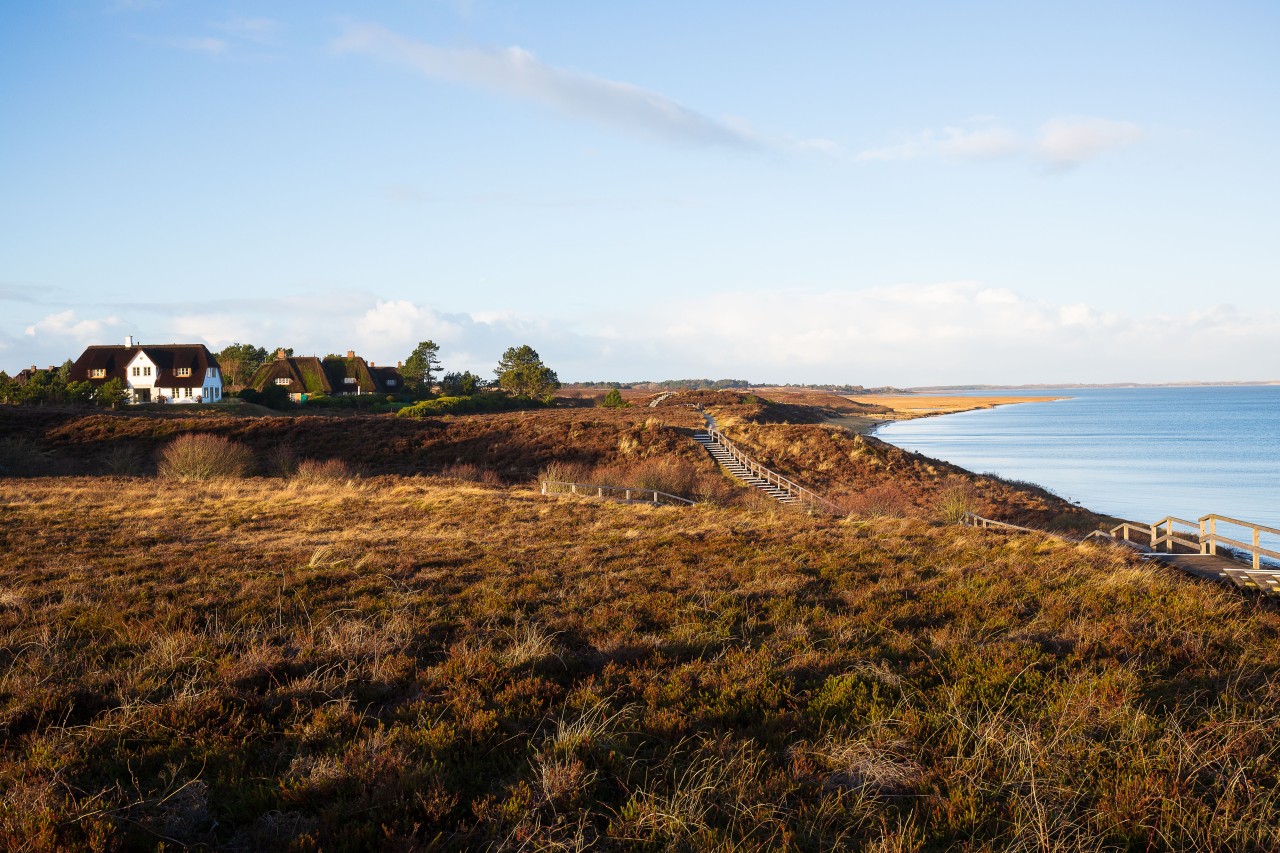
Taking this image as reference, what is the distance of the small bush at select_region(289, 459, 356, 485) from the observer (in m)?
31.2

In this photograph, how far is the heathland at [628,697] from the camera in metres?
5.06

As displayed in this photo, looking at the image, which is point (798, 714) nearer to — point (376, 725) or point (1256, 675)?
point (376, 725)

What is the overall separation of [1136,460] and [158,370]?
9121 cm

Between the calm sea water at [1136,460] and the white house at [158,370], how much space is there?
6893 cm

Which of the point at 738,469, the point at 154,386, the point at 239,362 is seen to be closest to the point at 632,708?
the point at 738,469

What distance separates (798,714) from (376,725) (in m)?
3.57

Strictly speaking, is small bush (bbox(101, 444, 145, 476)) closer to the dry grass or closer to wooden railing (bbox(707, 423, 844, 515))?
the dry grass

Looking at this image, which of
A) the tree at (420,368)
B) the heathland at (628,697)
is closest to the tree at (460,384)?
the tree at (420,368)

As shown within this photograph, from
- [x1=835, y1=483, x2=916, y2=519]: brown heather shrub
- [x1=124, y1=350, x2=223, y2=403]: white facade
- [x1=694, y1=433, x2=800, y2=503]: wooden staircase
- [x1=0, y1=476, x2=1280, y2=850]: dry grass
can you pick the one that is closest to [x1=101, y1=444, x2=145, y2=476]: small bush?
[x1=0, y1=476, x2=1280, y2=850]: dry grass

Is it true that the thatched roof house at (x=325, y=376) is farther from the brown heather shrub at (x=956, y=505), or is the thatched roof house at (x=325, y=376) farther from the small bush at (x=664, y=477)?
the brown heather shrub at (x=956, y=505)

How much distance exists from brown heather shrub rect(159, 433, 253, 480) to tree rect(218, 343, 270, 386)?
65322mm

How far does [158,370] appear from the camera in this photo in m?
75.6

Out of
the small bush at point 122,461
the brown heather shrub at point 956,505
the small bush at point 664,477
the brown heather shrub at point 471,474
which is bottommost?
the brown heather shrub at point 956,505

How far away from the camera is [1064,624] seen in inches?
376
